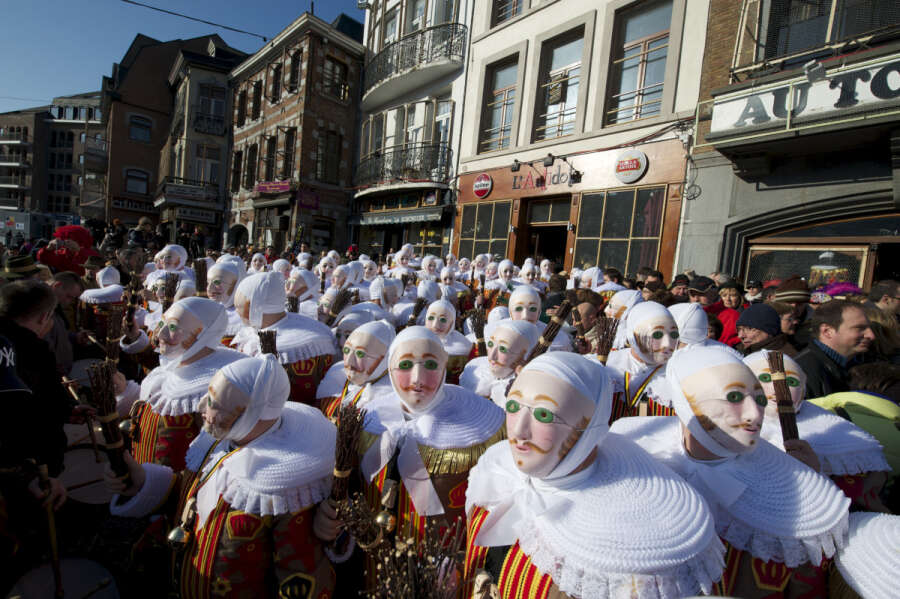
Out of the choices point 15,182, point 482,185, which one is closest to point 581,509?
point 482,185

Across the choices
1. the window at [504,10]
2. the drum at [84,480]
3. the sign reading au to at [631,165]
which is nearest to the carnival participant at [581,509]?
the drum at [84,480]

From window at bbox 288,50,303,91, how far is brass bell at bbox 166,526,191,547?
24.2 m

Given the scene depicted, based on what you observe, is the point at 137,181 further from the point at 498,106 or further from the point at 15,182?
the point at 15,182

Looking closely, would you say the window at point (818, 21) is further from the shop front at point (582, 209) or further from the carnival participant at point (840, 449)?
the carnival participant at point (840, 449)

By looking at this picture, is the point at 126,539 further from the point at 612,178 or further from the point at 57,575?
the point at 612,178

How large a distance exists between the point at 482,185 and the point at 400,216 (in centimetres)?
454

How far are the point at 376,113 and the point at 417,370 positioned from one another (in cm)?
2145

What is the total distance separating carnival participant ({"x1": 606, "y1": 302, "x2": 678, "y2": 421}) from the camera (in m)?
3.06

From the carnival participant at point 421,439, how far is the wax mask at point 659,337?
1428 mm

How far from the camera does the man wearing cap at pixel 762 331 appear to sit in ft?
11.4

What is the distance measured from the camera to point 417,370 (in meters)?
2.18

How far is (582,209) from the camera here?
41.8 feet

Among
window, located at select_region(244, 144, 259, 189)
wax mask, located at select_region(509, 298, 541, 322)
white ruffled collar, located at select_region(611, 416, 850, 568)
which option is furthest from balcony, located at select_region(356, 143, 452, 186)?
white ruffled collar, located at select_region(611, 416, 850, 568)

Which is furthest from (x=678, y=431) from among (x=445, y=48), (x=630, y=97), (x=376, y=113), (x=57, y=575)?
(x=376, y=113)
